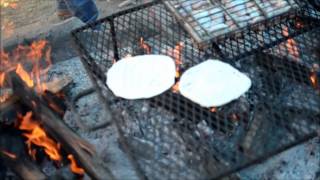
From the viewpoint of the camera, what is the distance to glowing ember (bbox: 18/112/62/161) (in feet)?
10.4

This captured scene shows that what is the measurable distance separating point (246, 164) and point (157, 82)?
3.01 ft

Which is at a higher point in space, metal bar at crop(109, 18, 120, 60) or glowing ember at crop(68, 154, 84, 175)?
metal bar at crop(109, 18, 120, 60)

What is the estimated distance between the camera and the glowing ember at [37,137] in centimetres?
316

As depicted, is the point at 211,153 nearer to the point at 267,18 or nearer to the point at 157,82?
the point at 157,82

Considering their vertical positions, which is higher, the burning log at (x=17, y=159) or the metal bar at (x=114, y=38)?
the metal bar at (x=114, y=38)

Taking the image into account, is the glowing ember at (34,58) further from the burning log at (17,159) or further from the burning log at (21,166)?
the burning log at (21,166)

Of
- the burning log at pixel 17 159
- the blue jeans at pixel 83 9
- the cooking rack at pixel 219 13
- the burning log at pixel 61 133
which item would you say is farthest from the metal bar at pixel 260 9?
the blue jeans at pixel 83 9

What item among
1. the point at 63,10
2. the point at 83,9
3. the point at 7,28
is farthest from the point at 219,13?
the point at 7,28

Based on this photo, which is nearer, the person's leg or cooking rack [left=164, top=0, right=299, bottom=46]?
cooking rack [left=164, top=0, right=299, bottom=46]

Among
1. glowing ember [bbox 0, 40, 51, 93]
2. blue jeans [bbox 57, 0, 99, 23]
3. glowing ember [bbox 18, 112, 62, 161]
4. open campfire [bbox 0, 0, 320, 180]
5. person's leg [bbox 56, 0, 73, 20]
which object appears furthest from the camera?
person's leg [bbox 56, 0, 73, 20]

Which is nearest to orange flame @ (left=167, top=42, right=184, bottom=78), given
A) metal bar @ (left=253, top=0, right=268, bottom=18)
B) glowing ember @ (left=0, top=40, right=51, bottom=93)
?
metal bar @ (left=253, top=0, right=268, bottom=18)

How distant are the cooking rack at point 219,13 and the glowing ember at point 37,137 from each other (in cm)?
125

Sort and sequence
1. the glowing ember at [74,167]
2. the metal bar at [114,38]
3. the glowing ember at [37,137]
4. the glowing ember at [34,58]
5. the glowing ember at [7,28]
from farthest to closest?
1. the glowing ember at [7,28]
2. the glowing ember at [34,58]
3. the metal bar at [114,38]
4. the glowing ember at [37,137]
5. the glowing ember at [74,167]

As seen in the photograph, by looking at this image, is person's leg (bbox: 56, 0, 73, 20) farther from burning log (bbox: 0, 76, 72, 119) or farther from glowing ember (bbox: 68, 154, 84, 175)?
glowing ember (bbox: 68, 154, 84, 175)
